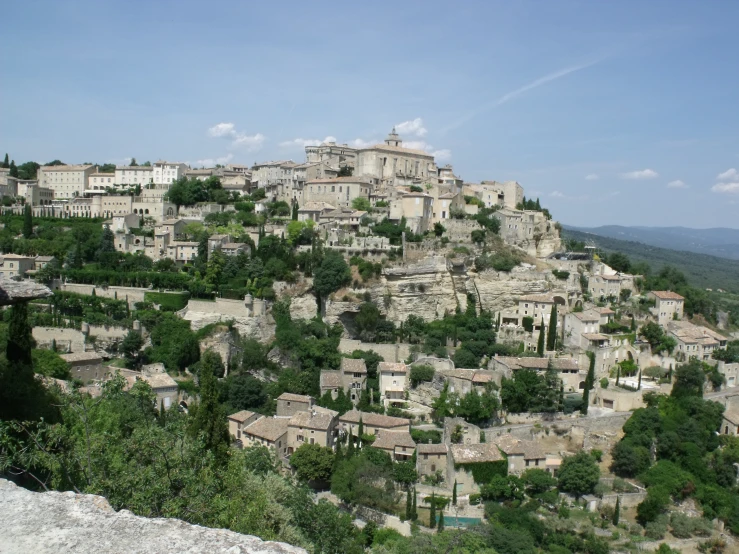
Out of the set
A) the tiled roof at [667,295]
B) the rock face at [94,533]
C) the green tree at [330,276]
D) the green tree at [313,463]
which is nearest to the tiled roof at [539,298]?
the tiled roof at [667,295]

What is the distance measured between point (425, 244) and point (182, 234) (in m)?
20.2

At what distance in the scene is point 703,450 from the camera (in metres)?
30.8

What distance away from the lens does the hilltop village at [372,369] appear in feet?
55.6

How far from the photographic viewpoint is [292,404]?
1260 inches

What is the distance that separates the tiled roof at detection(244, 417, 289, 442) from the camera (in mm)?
28812

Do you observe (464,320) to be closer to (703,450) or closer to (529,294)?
(529,294)

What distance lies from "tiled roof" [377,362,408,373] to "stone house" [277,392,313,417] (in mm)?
4404

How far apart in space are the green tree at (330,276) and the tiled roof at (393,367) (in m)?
8.29

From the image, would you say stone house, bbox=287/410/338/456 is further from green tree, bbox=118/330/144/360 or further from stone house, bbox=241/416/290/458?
green tree, bbox=118/330/144/360

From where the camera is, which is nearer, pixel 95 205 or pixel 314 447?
pixel 314 447

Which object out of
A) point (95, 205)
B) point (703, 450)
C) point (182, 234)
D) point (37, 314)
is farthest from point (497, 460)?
point (95, 205)

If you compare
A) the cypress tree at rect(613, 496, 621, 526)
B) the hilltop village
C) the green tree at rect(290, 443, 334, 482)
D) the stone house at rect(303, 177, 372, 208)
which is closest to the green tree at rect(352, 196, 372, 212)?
the hilltop village

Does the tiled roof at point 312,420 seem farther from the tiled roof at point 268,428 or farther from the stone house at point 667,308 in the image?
the stone house at point 667,308

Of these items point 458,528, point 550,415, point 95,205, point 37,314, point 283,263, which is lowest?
point 458,528
